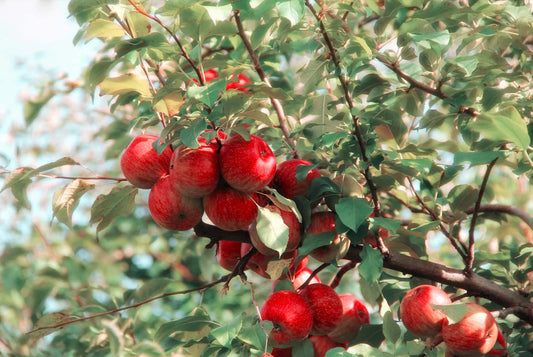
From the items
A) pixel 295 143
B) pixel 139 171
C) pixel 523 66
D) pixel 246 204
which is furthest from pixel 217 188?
pixel 523 66

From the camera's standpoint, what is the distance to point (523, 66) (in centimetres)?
162

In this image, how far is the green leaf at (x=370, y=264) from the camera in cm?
127

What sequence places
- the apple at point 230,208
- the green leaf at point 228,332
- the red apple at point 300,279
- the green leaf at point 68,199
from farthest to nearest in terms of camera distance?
the red apple at point 300,279
the green leaf at point 68,199
the apple at point 230,208
the green leaf at point 228,332

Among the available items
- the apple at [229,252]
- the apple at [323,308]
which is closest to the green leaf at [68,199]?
the apple at [229,252]

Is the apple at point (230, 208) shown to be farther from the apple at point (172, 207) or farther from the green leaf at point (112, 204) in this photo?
the green leaf at point (112, 204)

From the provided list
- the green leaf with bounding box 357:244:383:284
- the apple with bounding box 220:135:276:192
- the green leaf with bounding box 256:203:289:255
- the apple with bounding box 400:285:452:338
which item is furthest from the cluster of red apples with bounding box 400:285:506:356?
the apple with bounding box 220:135:276:192

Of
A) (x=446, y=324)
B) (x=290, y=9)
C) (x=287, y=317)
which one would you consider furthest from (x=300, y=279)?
(x=290, y=9)

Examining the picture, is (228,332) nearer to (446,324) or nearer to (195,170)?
(195,170)

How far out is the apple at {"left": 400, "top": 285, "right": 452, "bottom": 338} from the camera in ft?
4.48

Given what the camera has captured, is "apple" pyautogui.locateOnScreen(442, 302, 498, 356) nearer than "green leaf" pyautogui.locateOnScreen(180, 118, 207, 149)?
No

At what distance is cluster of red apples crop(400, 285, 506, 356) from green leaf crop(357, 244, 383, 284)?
141 mm

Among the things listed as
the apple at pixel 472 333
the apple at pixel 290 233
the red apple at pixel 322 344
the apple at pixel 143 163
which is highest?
the apple at pixel 143 163

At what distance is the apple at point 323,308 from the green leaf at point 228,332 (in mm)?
280

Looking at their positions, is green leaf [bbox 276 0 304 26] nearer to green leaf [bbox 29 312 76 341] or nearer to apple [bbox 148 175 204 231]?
apple [bbox 148 175 204 231]
